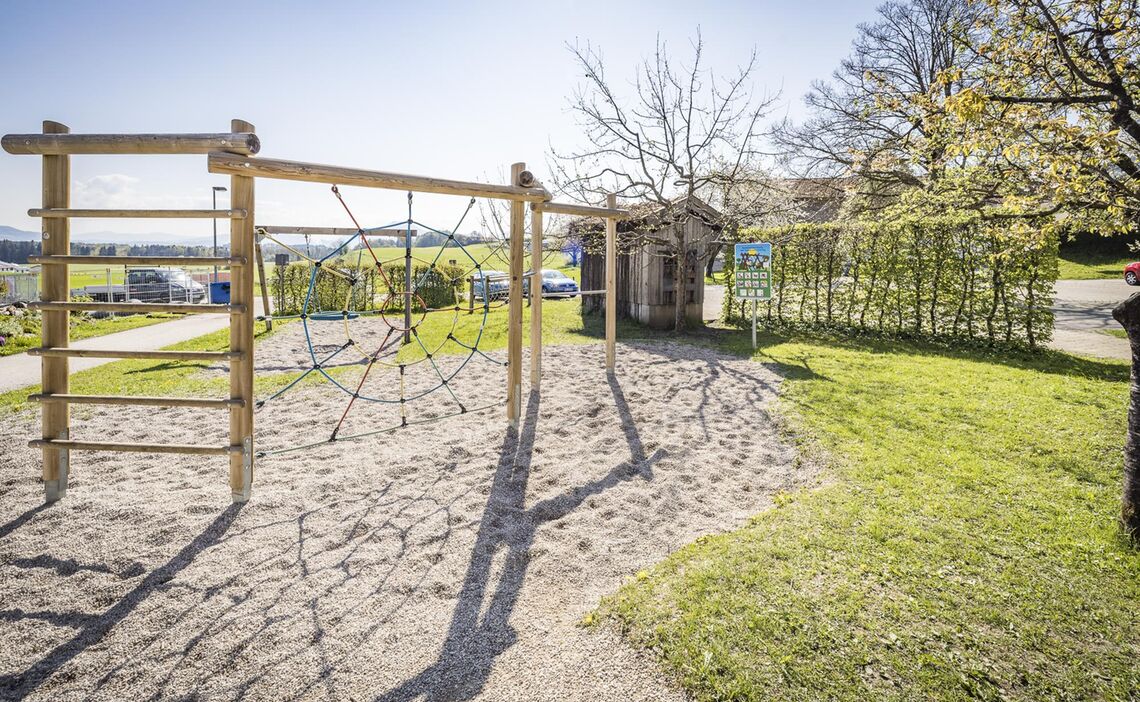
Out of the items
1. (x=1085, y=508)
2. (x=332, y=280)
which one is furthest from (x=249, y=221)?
(x=332, y=280)

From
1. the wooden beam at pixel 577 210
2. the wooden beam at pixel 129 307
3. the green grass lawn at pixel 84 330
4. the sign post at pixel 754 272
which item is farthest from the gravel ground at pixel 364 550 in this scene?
the green grass lawn at pixel 84 330

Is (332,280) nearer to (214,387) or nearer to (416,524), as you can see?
(214,387)

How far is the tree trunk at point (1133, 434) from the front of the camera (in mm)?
2811

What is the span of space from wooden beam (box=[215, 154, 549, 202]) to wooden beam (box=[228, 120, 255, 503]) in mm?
64

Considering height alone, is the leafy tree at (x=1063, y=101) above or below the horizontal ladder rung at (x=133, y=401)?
above

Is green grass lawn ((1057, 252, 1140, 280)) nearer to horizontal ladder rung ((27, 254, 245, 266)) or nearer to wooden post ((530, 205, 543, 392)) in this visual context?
wooden post ((530, 205, 543, 392))

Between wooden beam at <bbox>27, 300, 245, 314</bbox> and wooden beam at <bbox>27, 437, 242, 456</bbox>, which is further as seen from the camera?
wooden beam at <bbox>27, 437, 242, 456</bbox>

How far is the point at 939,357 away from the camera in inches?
313

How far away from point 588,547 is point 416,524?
1.06 m

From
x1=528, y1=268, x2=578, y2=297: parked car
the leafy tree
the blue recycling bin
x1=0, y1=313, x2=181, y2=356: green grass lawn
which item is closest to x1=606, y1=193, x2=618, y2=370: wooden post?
the leafy tree

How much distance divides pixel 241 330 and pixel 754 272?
25.3 ft

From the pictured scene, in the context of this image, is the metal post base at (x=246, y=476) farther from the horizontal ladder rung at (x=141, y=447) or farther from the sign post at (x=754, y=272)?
the sign post at (x=754, y=272)

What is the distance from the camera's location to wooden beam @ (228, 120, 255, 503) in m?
3.33

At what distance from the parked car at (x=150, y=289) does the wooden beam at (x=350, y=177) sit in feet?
50.9
